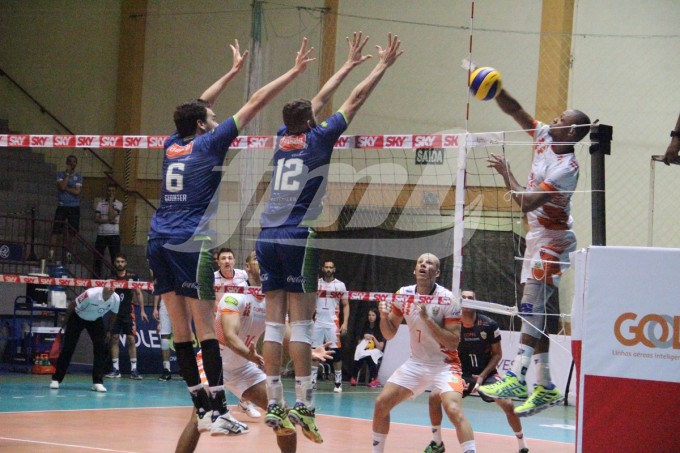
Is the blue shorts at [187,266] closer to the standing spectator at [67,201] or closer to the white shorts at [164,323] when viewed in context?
the white shorts at [164,323]

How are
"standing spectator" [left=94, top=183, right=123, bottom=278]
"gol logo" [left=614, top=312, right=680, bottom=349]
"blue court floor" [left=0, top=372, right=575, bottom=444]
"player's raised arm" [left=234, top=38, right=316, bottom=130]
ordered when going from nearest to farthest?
"gol logo" [left=614, top=312, right=680, bottom=349], "player's raised arm" [left=234, top=38, right=316, bottom=130], "blue court floor" [left=0, top=372, right=575, bottom=444], "standing spectator" [left=94, top=183, right=123, bottom=278]

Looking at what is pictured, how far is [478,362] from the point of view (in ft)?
43.4

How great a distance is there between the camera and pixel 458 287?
6652 millimetres

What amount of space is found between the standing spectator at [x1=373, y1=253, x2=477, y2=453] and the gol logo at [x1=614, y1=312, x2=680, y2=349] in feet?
9.34

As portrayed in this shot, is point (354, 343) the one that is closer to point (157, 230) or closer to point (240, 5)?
point (240, 5)

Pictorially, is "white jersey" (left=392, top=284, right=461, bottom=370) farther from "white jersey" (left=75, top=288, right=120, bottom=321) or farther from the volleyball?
"white jersey" (left=75, top=288, right=120, bottom=321)

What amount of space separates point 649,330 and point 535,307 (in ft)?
4.67

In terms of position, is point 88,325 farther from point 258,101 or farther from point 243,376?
point 258,101

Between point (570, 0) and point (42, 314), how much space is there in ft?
34.3

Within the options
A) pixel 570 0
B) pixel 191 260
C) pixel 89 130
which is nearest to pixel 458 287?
pixel 191 260

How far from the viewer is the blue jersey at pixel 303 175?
637 cm

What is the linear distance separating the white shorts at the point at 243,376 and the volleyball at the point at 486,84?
308 cm

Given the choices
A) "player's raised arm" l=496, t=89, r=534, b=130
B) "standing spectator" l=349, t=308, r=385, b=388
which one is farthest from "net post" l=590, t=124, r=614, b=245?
"standing spectator" l=349, t=308, r=385, b=388

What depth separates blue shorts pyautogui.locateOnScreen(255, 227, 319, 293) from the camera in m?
6.32
